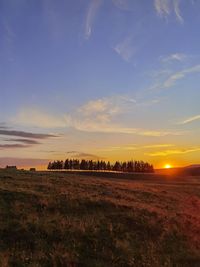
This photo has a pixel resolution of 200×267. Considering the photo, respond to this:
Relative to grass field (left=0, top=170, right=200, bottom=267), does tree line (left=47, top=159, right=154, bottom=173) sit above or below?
above

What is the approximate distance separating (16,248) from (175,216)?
Result: 13.0 meters

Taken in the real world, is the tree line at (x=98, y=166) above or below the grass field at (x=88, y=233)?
above

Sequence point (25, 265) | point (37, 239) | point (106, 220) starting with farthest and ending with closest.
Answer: point (106, 220) < point (37, 239) < point (25, 265)

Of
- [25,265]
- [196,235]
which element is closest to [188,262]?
[196,235]

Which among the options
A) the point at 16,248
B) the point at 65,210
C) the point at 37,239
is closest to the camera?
the point at 16,248

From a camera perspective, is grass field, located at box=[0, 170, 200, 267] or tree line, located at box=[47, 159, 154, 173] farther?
tree line, located at box=[47, 159, 154, 173]

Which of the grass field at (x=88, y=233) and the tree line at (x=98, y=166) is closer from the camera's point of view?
the grass field at (x=88, y=233)

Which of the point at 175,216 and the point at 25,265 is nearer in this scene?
the point at 25,265

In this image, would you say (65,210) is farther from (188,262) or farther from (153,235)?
(188,262)

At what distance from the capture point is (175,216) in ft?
86.0

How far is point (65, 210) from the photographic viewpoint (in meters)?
23.8

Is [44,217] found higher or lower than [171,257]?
higher

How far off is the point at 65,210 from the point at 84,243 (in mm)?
6380

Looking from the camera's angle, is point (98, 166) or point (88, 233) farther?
point (98, 166)
